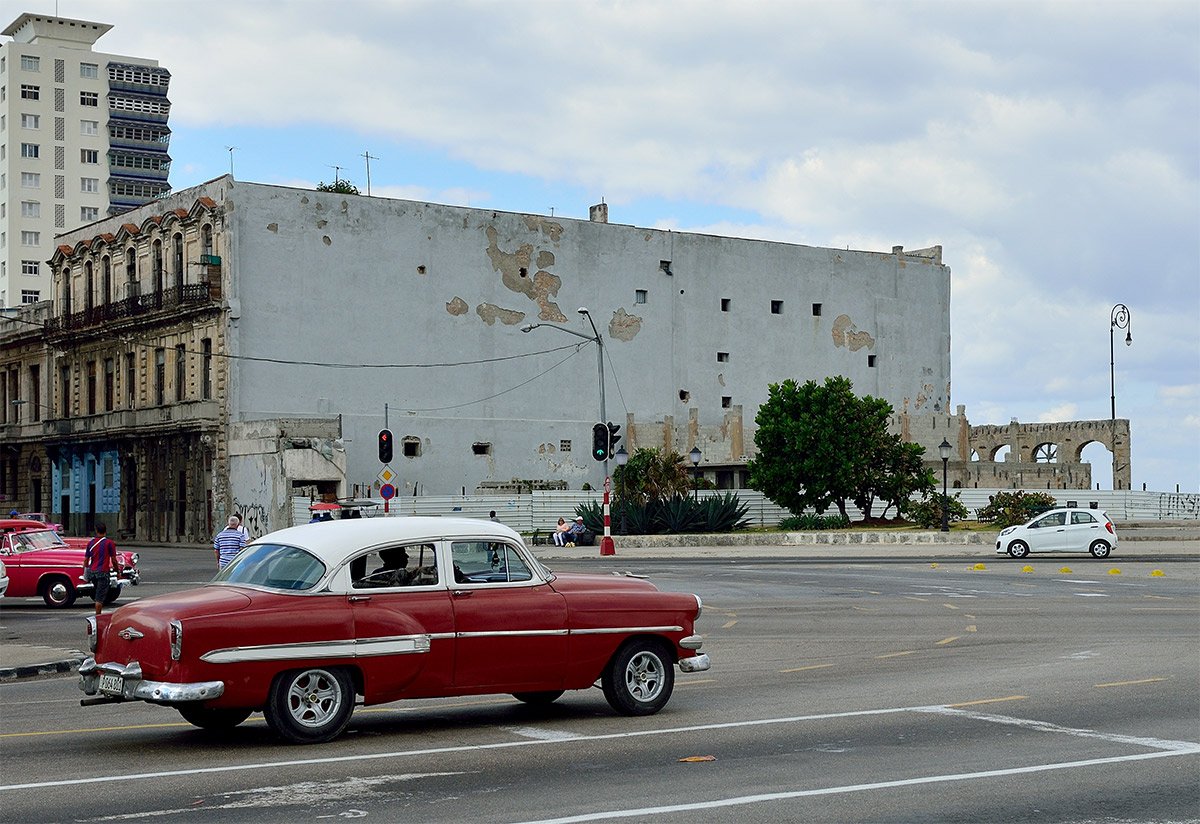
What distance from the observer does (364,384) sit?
209 feet

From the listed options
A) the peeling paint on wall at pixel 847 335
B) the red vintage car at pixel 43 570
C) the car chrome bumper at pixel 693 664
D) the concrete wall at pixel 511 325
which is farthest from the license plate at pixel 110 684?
the peeling paint on wall at pixel 847 335

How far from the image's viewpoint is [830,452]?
179 feet

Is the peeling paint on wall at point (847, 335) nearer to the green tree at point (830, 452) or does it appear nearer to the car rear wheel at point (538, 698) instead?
the green tree at point (830, 452)

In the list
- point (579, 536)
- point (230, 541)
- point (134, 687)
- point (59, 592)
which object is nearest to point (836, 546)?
point (579, 536)

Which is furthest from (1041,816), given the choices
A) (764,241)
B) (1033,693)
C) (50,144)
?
(50,144)

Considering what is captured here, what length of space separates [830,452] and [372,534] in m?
44.3

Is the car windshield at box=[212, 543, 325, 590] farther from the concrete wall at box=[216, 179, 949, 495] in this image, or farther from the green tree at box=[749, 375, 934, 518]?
the concrete wall at box=[216, 179, 949, 495]

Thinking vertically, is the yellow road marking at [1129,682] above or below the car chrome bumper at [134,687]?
below

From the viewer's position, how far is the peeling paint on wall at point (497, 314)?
66.8 m

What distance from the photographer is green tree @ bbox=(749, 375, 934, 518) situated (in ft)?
180

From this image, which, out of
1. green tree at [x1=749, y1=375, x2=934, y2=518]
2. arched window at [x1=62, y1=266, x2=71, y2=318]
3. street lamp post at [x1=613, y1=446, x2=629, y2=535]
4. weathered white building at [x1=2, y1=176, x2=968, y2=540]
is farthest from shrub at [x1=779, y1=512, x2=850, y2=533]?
arched window at [x1=62, y1=266, x2=71, y2=318]

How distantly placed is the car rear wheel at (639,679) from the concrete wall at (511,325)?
5013 cm

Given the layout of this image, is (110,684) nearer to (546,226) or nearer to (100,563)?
(100,563)

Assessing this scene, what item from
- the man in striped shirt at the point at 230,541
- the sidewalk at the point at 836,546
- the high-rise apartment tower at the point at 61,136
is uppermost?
the high-rise apartment tower at the point at 61,136
